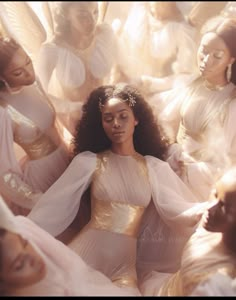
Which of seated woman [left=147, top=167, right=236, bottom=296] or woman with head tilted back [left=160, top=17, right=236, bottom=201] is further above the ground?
woman with head tilted back [left=160, top=17, right=236, bottom=201]

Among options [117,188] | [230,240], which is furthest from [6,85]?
[230,240]

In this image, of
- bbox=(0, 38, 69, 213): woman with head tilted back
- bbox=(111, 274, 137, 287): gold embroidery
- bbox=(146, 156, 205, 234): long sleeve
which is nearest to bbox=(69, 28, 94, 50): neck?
bbox=(0, 38, 69, 213): woman with head tilted back

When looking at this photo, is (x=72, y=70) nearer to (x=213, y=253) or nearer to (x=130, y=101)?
(x=130, y=101)

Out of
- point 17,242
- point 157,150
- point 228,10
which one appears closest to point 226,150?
point 157,150

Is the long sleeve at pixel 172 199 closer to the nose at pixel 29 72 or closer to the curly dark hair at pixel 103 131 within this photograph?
the curly dark hair at pixel 103 131

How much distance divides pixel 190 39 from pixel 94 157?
59cm

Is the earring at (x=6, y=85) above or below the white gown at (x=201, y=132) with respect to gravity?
above

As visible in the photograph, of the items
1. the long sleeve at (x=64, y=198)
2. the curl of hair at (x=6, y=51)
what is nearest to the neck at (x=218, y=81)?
the long sleeve at (x=64, y=198)

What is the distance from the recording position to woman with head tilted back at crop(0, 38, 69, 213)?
6.24 ft

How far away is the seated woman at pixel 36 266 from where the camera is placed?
1.63 metres

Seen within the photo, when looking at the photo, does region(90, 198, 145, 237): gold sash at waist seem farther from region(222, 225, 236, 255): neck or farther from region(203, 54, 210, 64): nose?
region(203, 54, 210, 64): nose

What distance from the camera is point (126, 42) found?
2.16m

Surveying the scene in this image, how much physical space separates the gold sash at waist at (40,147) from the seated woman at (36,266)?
306 millimetres

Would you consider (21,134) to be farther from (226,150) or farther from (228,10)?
(228,10)
